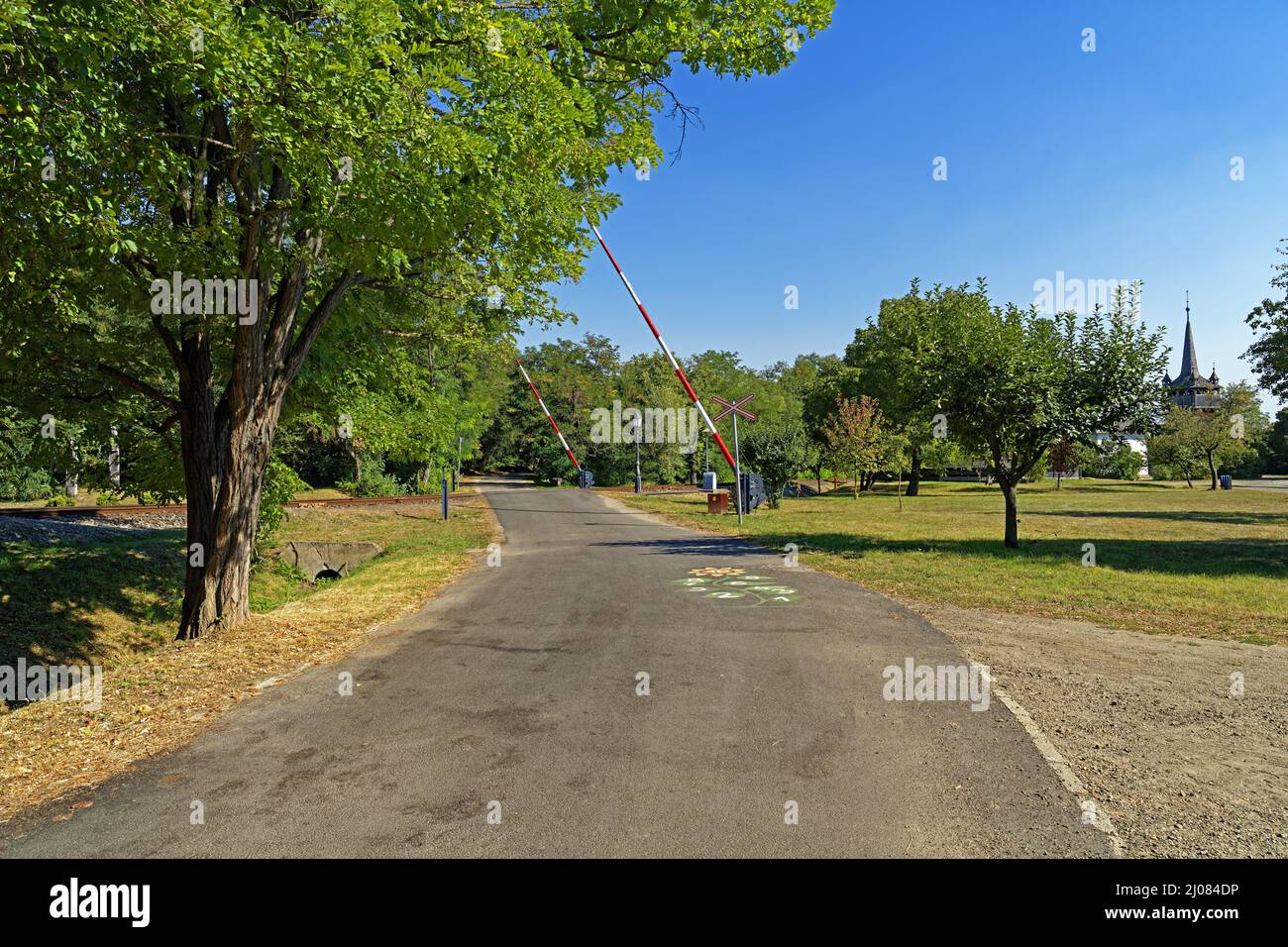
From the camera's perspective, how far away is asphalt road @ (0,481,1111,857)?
395 cm

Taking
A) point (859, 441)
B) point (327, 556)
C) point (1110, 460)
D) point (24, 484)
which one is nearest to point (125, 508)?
point (327, 556)

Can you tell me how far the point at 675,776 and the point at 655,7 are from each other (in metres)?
8.34

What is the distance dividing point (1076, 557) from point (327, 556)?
63.9ft

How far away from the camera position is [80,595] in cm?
1383

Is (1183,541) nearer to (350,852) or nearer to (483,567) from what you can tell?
(483,567)

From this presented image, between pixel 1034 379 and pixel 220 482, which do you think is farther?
pixel 1034 379

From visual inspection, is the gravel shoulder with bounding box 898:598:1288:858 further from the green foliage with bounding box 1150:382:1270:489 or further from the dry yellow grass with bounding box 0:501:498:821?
the green foliage with bounding box 1150:382:1270:489

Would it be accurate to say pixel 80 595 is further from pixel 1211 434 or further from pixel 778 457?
pixel 1211 434

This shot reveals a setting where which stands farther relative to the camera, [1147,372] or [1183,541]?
[1183,541]

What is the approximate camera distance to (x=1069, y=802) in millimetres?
4340

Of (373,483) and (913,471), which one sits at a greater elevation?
(913,471)

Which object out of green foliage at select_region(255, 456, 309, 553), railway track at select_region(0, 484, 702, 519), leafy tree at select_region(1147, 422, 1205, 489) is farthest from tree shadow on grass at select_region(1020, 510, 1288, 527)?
railway track at select_region(0, 484, 702, 519)
